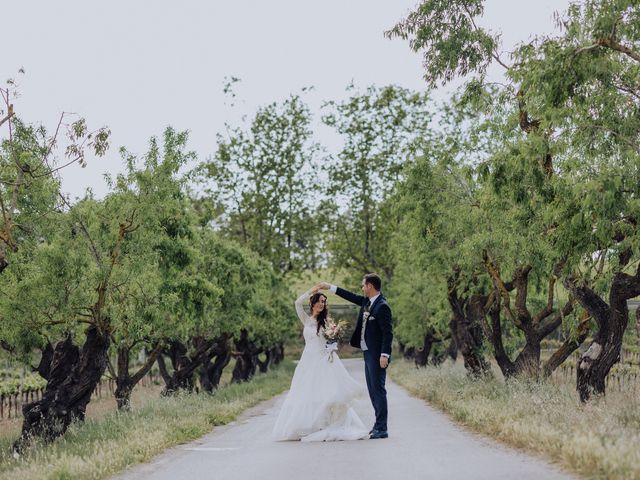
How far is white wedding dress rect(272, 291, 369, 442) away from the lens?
12477 millimetres

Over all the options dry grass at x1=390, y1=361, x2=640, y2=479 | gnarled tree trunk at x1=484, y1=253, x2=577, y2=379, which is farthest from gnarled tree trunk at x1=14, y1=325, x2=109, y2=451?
gnarled tree trunk at x1=484, y1=253, x2=577, y2=379

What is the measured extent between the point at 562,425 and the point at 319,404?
3.86 meters

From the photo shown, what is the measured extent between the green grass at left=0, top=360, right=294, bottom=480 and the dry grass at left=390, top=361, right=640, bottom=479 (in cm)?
471

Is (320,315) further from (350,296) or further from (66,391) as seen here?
(66,391)

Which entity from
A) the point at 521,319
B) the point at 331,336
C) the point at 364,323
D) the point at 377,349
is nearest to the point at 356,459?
the point at 377,349

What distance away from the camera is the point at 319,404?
12.7 metres

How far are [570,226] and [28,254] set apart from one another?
10510mm

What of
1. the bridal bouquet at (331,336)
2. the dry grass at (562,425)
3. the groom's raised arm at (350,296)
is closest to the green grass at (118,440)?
the bridal bouquet at (331,336)

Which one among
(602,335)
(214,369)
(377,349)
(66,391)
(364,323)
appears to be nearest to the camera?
(377,349)

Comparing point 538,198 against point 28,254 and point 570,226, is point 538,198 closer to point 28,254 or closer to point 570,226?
point 570,226

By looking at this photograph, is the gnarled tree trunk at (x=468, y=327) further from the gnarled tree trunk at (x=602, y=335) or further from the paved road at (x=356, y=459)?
the paved road at (x=356, y=459)

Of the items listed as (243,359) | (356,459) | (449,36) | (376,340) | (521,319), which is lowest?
(356,459)

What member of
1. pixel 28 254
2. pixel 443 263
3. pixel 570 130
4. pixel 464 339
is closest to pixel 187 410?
pixel 28 254

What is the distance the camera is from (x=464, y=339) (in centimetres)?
2744
